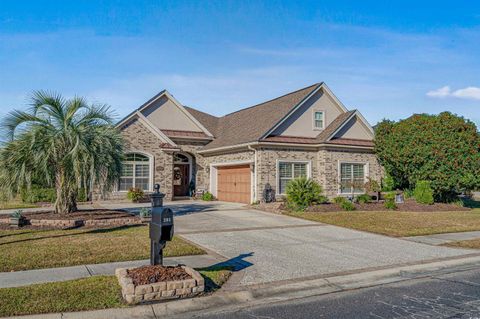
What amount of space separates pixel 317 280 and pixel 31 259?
566cm

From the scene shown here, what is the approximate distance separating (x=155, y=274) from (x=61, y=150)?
8480 mm

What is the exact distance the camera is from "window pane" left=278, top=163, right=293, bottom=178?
21538mm

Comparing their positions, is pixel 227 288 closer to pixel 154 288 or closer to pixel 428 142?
pixel 154 288

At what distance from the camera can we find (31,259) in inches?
313

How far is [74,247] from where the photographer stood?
30.3ft

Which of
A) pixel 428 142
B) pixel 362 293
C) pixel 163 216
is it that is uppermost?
pixel 428 142

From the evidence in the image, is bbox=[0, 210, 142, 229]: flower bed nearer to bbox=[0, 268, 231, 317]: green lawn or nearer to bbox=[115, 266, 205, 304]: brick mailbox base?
bbox=[0, 268, 231, 317]: green lawn

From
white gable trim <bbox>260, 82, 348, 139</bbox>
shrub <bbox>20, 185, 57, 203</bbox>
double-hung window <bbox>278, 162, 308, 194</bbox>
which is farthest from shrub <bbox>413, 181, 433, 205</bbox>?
shrub <bbox>20, 185, 57, 203</bbox>

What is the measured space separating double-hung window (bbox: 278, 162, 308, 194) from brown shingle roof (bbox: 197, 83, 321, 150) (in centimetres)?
226

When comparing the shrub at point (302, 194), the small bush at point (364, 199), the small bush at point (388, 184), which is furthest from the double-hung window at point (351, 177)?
the shrub at point (302, 194)

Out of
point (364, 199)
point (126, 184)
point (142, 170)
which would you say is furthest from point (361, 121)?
point (126, 184)

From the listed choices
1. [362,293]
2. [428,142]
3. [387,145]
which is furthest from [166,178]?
[362,293]

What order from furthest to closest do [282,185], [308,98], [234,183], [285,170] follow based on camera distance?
[234,183] → [308,98] → [285,170] → [282,185]

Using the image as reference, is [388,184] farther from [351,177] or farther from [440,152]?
[440,152]
